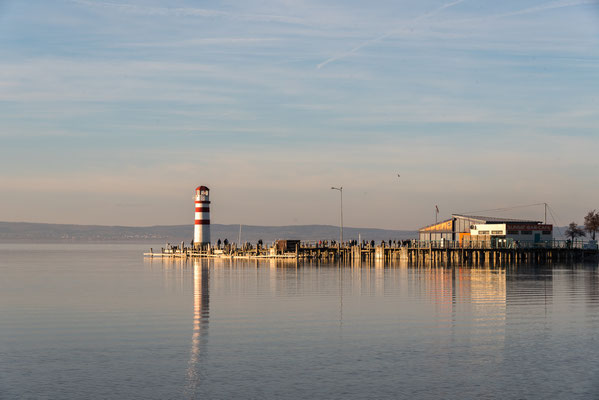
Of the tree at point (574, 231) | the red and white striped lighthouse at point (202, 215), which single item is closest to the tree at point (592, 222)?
the tree at point (574, 231)

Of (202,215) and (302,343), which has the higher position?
(202,215)

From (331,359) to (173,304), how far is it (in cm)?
2185

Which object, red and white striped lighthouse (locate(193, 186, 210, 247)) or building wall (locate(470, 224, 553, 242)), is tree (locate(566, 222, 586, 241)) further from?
red and white striped lighthouse (locate(193, 186, 210, 247))

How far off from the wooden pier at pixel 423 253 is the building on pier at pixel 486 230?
2063 millimetres

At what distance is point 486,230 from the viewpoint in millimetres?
106688

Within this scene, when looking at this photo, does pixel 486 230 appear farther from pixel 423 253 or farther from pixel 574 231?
pixel 574 231

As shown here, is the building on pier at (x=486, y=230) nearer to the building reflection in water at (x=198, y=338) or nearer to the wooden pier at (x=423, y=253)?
the wooden pier at (x=423, y=253)

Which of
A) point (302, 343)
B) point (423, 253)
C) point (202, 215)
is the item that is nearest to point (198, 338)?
point (302, 343)

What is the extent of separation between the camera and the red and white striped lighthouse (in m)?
113

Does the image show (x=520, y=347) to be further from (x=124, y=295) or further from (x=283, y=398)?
(x=124, y=295)

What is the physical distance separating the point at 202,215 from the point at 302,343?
85664 millimetres

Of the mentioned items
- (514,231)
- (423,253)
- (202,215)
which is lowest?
(423,253)

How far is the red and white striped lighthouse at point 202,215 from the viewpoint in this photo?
370 ft

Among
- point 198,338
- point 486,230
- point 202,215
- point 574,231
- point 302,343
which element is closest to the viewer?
point 302,343
